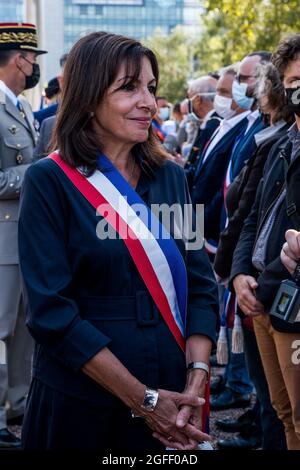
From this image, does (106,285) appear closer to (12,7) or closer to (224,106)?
(224,106)

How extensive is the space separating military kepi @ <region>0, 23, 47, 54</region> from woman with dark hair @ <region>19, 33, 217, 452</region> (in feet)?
9.86

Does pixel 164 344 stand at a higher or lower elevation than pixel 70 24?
higher

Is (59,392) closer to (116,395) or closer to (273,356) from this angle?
(116,395)

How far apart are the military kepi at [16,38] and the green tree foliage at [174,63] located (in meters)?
53.1

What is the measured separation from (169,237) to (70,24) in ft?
558

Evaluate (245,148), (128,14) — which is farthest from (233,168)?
(128,14)

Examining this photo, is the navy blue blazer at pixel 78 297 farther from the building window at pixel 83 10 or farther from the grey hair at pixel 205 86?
the building window at pixel 83 10

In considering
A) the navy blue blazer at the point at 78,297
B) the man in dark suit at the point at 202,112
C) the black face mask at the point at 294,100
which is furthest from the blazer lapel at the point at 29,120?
the navy blue blazer at the point at 78,297

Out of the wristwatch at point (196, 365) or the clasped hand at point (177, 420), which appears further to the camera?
the wristwatch at point (196, 365)

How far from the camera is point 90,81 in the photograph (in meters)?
2.81

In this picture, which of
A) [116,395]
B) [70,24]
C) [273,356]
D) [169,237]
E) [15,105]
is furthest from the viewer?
[70,24]

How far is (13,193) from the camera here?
5133mm

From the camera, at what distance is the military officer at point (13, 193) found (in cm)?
523

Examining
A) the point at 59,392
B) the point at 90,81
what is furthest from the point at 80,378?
the point at 90,81
